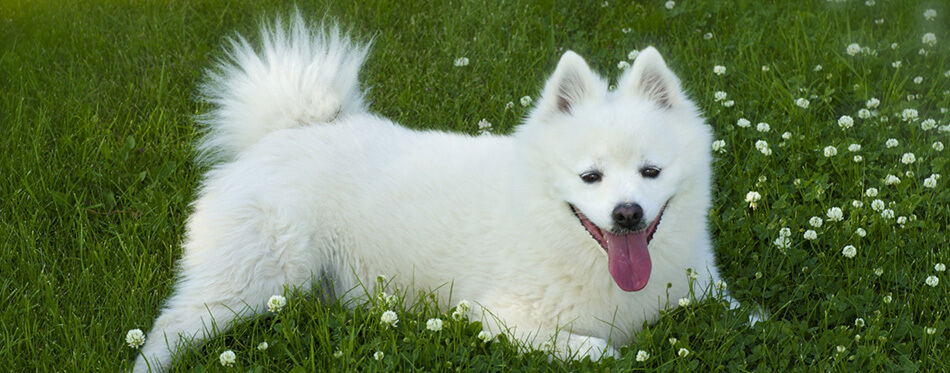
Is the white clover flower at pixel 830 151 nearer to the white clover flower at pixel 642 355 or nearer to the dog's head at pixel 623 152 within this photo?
the dog's head at pixel 623 152

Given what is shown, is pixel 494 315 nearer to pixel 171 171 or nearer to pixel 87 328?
pixel 87 328

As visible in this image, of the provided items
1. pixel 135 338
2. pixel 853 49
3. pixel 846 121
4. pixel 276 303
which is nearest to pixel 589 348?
pixel 276 303

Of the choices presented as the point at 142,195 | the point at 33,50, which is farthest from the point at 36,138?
the point at 33,50

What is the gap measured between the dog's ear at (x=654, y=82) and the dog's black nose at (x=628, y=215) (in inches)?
20.1

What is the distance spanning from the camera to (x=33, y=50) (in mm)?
5707

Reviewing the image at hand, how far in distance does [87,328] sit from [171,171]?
3.80 feet

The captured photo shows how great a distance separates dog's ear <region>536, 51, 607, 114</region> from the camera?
336cm

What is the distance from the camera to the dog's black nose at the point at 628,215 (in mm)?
3053

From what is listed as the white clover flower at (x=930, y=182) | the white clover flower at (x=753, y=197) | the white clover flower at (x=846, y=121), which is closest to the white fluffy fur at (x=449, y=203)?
the white clover flower at (x=753, y=197)

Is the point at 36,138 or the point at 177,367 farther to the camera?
the point at 36,138

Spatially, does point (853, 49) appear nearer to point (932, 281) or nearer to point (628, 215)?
point (932, 281)

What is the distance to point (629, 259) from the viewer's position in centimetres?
331

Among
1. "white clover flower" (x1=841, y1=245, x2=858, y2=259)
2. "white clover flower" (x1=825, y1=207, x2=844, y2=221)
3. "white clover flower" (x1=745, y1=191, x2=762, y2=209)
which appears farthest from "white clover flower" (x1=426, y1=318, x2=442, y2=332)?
"white clover flower" (x1=825, y1=207, x2=844, y2=221)

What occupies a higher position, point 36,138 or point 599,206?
point 599,206
